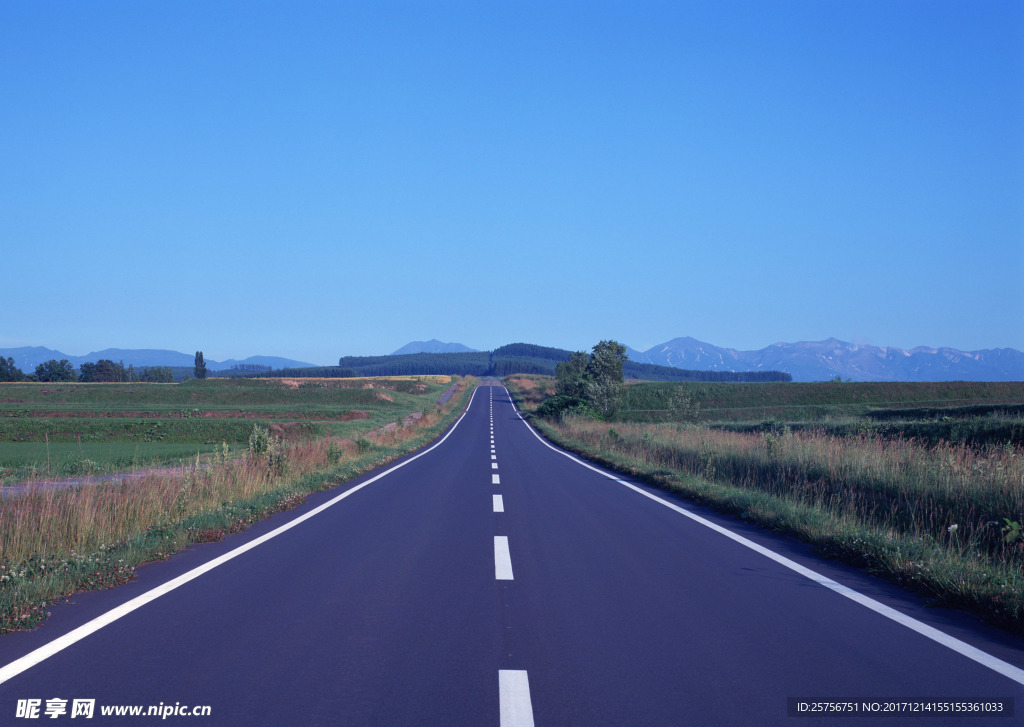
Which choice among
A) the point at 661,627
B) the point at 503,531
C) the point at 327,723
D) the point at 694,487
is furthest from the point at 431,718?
Answer: the point at 694,487

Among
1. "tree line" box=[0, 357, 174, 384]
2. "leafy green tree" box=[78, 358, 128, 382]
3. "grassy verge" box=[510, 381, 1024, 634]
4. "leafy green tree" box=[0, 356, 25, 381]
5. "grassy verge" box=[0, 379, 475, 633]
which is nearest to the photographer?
"grassy verge" box=[0, 379, 475, 633]

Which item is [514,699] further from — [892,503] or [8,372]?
[8,372]

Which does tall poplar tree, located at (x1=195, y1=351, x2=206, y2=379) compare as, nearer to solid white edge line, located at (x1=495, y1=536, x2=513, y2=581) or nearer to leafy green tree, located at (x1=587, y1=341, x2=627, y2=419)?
leafy green tree, located at (x1=587, y1=341, x2=627, y2=419)

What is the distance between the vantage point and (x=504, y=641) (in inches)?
188

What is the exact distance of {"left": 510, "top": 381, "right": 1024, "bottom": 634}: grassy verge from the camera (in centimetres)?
623

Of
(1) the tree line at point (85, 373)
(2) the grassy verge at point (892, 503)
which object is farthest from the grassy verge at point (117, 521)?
(1) the tree line at point (85, 373)

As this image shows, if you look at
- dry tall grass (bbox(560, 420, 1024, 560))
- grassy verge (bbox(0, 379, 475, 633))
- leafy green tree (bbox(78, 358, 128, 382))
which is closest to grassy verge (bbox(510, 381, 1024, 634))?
dry tall grass (bbox(560, 420, 1024, 560))

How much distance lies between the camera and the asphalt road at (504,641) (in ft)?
12.3

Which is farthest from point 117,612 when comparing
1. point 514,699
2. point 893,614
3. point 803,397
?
point 803,397

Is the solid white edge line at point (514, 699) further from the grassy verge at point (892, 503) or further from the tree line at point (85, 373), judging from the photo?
the tree line at point (85, 373)

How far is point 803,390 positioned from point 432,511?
75462 millimetres

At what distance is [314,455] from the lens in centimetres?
1827

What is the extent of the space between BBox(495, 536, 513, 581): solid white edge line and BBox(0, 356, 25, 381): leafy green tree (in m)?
156

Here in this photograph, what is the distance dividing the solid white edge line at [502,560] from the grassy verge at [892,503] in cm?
394
